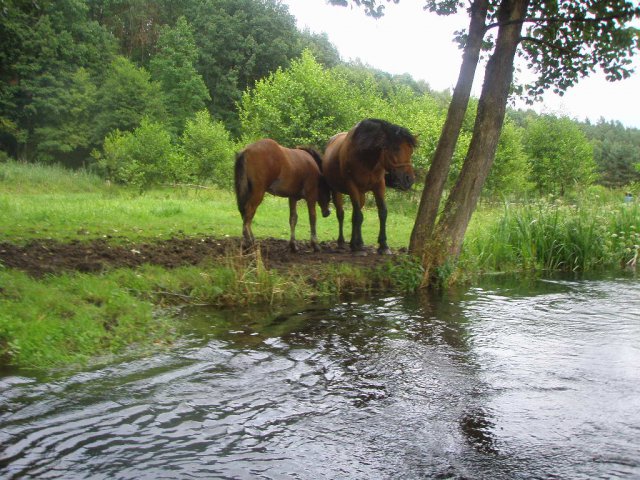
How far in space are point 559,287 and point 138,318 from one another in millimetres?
6956

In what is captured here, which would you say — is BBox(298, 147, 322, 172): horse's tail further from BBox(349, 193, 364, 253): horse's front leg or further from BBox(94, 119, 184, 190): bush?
BBox(94, 119, 184, 190): bush

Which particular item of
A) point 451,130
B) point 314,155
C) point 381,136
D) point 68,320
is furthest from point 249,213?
point 68,320

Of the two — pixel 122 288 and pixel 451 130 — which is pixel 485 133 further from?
pixel 122 288

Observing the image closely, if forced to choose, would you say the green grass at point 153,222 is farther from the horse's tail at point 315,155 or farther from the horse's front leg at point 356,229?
the horse's front leg at point 356,229

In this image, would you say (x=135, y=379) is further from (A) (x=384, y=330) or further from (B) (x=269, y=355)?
(A) (x=384, y=330)

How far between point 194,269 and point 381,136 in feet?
12.9

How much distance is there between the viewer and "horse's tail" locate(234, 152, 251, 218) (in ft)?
31.2

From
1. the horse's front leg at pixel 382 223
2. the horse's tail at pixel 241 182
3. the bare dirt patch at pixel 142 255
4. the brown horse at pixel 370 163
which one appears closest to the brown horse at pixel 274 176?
the horse's tail at pixel 241 182

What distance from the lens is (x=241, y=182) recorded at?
959 centimetres

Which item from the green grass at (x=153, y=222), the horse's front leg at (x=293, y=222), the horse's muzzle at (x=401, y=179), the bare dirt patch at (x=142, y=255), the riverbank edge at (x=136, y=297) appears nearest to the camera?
the riverbank edge at (x=136, y=297)

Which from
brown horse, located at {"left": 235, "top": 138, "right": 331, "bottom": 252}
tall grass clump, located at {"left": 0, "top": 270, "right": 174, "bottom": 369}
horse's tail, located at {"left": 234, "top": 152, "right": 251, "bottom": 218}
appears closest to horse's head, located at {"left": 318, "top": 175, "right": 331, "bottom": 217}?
brown horse, located at {"left": 235, "top": 138, "right": 331, "bottom": 252}

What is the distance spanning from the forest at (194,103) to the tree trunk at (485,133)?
385cm

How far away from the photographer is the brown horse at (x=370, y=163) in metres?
9.61

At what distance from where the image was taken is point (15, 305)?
5.65 metres
